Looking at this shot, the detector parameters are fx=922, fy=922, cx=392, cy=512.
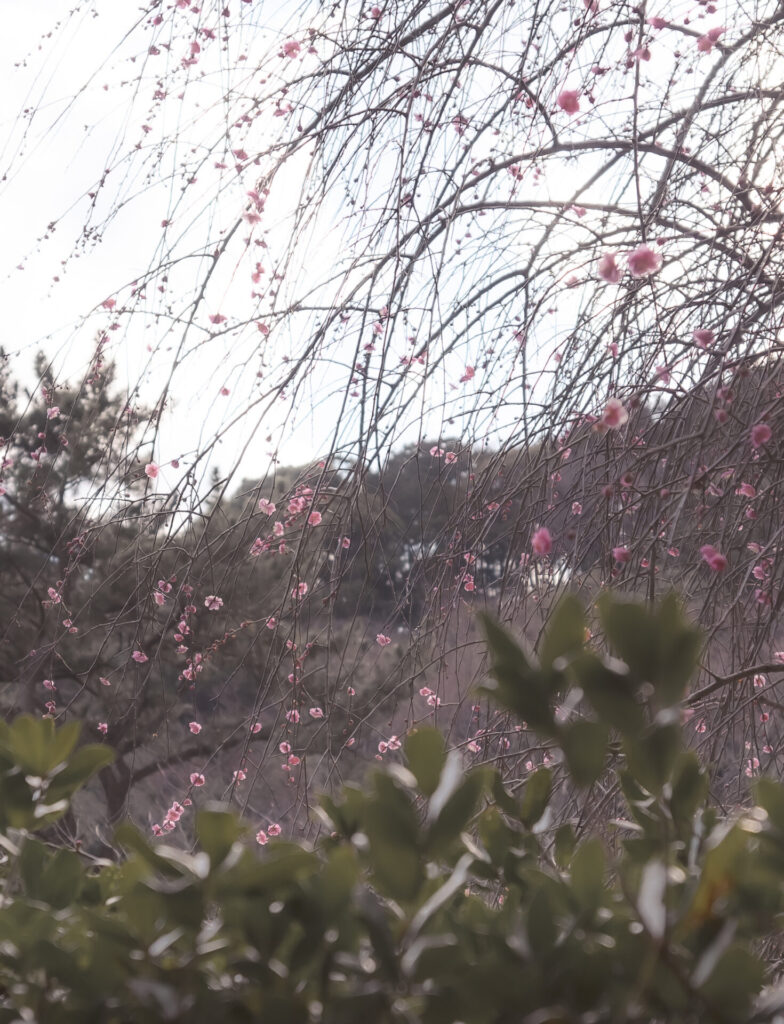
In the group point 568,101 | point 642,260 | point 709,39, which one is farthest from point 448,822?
point 709,39

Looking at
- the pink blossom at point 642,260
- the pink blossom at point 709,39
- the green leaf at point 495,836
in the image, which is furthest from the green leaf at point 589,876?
the pink blossom at point 709,39

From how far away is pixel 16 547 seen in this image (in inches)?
A: 362

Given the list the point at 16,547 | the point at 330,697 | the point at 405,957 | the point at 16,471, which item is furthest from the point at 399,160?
the point at 16,547

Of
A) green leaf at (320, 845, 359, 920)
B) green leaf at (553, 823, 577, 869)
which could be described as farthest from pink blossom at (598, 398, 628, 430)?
green leaf at (320, 845, 359, 920)

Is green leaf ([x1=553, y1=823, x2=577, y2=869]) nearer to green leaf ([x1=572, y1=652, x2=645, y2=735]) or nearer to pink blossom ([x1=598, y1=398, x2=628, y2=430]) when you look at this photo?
green leaf ([x1=572, y1=652, x2=645, y2=735])

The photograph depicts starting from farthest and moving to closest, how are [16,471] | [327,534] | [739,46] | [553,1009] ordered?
[16,471] < [739,46] < [327,534] < [553,1009]

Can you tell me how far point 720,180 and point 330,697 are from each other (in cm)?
150

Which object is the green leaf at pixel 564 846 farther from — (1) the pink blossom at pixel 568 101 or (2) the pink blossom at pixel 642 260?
(1) the pink blossom at pixel 568 101

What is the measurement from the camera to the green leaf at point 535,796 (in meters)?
0.51

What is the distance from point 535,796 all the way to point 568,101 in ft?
5.01

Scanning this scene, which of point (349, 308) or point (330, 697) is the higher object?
point (349, 308)

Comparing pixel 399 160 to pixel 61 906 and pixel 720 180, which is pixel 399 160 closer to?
pixel 720 180

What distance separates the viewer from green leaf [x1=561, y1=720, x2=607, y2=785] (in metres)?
0.32

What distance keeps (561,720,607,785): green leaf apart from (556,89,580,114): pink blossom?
5.39ft
